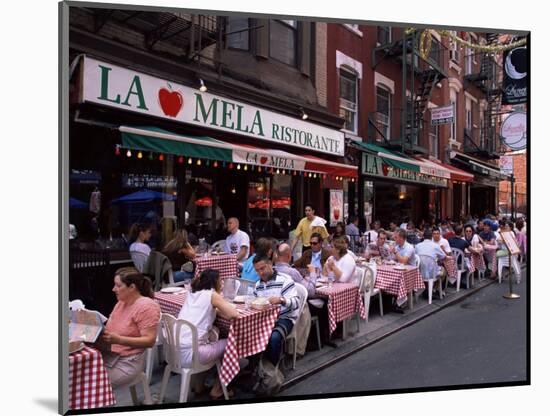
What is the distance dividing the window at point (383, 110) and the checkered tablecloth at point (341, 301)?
6.46 ft

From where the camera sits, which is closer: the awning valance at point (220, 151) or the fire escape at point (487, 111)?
the awning valance at point (220, 151)

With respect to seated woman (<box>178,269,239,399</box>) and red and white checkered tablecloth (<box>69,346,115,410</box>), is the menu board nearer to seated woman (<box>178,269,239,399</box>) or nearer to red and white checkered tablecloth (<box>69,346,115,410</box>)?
seated woman (<box>178,269,239,399</box>)

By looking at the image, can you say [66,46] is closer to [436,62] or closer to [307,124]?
[307,124]

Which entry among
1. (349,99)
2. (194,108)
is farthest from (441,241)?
(194,108)

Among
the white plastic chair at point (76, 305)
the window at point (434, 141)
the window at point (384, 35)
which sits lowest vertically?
the white plastic chair at point (76, 305)

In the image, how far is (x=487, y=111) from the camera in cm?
552

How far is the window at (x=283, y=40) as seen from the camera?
443 centimetres

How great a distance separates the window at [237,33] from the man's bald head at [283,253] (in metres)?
2.10

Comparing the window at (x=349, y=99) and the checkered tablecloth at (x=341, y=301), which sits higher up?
the window at (x=349, y=99)

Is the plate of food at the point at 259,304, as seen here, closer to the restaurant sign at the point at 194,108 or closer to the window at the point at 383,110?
the restaurant sign at the point at 194,108

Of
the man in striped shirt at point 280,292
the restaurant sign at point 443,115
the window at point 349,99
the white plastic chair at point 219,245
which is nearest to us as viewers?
the man in striped shirt at point 280,292

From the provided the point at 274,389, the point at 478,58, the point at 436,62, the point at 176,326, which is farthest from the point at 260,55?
the point at 274,389

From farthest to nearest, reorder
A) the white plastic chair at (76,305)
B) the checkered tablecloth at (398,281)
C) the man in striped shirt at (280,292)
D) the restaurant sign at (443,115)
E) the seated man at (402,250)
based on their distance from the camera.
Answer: the checkered tablecloth at (398,281) → the seated man at (402,250) → the restaurant sign at (443,115) → the man in striped shirt at (280,292) → the white plastic chair at (76,305)

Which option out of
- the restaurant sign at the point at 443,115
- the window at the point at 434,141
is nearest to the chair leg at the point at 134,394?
the window at the point at 434,141
